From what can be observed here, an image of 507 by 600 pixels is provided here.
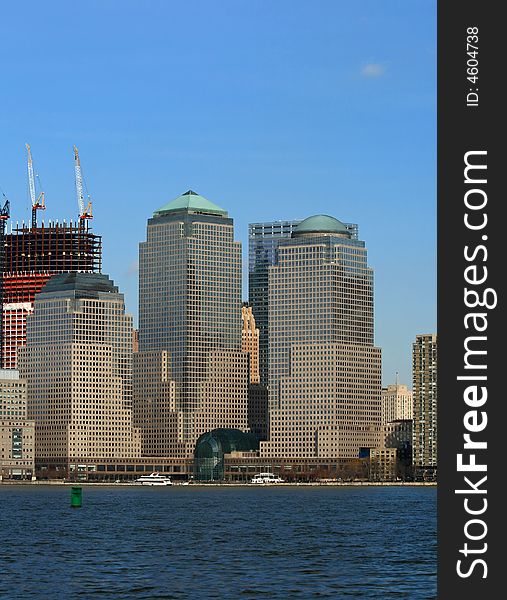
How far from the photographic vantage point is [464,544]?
117ft

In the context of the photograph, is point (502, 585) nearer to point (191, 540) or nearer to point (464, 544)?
point (464, 544)

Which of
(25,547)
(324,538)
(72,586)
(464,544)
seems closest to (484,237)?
(464,544)

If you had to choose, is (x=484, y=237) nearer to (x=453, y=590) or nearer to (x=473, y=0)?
(x=473, y=0)

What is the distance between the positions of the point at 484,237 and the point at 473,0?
5.78 m

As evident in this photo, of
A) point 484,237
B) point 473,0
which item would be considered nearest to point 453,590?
point 484,237

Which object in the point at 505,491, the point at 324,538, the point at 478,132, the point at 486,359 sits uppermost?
the point at 478,132

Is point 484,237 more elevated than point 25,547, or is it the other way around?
point 484,237

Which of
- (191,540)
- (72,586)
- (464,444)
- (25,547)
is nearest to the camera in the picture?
(464,444)

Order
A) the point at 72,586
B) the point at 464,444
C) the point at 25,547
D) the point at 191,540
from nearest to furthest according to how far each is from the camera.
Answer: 1. the point at 464,444
2. the point at 72,586
3. the point at 25,547
4. the point at 191,540

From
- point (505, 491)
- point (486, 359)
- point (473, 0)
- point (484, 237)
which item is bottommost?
point (505, 491)

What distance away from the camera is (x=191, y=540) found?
14400 centimetres

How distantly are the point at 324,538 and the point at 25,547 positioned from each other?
29.7m

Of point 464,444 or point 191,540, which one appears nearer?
point 464,444

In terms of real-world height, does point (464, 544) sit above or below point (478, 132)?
below
